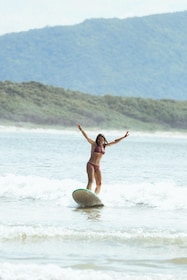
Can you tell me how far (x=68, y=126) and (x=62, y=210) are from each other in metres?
95.6

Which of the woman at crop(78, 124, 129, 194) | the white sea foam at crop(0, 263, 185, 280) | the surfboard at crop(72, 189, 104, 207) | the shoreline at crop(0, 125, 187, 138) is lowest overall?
the shoreline at crop(0, 125, 187, 138)

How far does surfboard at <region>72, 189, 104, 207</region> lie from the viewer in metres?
18.0

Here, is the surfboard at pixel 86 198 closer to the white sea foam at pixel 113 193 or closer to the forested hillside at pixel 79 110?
the white sea foam at pixel 113 193

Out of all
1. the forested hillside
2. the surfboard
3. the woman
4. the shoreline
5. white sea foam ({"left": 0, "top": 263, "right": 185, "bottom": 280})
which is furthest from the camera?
the forested hillside

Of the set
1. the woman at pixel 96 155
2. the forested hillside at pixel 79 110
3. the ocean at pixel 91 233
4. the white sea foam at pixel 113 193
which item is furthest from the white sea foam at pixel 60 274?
the forested hillside at pixel 79 110

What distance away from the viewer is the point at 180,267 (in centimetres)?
1179

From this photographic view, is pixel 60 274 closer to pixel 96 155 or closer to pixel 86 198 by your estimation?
pixel 86 198

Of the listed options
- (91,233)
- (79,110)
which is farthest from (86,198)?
(79,110)

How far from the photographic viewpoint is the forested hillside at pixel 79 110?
112500mm

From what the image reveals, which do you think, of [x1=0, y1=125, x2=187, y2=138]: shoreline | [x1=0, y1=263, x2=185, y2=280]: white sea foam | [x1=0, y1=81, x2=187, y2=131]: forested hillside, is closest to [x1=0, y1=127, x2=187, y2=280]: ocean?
[x1=0, y1=263, x2=185, y2=280]: white sea foam

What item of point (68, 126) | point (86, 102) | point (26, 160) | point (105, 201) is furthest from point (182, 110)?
point (105, 201)

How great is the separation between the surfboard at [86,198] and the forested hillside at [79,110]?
87.2 metres

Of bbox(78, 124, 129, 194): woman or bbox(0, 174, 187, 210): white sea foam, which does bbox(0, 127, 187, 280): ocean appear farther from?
bbox(78, 124, 129, 194): woman

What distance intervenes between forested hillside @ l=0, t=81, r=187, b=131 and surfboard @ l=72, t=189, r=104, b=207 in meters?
87.2
